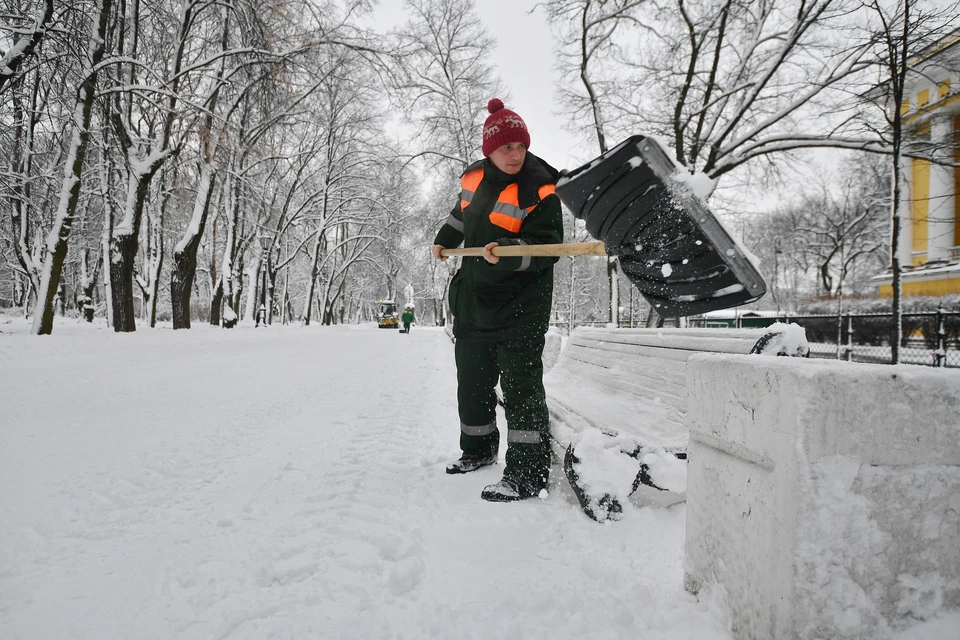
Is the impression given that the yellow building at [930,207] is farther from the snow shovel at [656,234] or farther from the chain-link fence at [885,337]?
the snow shovel at [656,234]

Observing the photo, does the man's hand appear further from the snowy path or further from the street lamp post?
the street lamp post

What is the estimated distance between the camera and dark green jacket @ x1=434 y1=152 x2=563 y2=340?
2523mm

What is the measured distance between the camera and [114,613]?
1416mm

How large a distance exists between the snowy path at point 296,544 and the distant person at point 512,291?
0.87 ft

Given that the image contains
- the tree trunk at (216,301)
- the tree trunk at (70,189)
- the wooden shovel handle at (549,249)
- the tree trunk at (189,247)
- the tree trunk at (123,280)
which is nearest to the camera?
the wooden shovel handle at (549,249)

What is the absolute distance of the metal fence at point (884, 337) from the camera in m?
9.30

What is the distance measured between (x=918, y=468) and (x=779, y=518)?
0.34 metres

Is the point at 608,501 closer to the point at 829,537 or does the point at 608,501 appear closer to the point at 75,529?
the point at 829,537

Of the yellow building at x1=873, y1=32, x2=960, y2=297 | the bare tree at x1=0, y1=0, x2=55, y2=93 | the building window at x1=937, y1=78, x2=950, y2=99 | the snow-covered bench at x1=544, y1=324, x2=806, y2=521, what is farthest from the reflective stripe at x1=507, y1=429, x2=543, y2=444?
the yellow building at x1=873, y1=32, x2=960, y2=297

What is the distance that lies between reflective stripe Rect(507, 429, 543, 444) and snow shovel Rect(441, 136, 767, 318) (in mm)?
911

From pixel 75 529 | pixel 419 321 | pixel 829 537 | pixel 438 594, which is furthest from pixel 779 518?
pixel 419 321

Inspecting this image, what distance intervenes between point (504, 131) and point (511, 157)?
14cm

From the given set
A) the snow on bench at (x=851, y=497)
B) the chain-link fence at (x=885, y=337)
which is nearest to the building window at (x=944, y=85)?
the chain-link fence at (x=885, y=337)

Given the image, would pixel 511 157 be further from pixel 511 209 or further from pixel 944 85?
pixel 944 85
